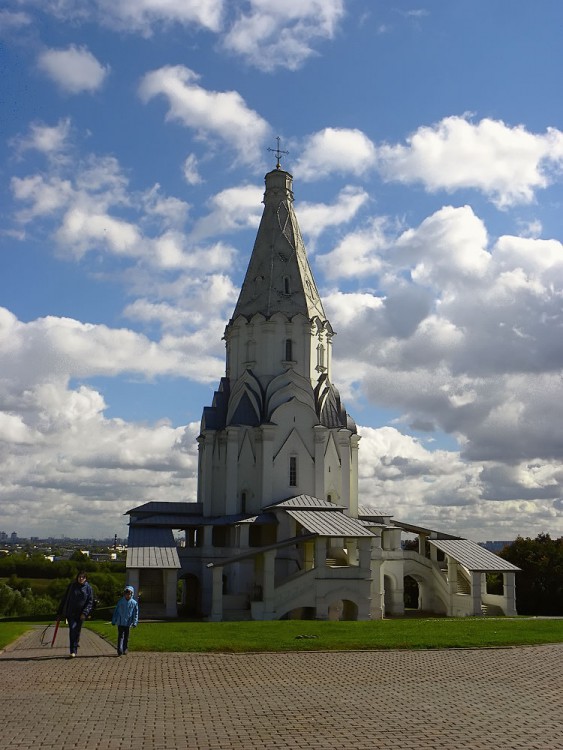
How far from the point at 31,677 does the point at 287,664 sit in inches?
181

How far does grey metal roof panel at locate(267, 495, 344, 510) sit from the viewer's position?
37.4 metres

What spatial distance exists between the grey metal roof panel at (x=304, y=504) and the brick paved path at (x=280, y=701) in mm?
21219

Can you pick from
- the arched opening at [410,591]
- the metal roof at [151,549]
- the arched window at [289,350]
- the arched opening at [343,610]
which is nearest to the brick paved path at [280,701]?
the metal roof at [151,549]

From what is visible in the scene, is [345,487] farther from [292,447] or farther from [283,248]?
[283,248]

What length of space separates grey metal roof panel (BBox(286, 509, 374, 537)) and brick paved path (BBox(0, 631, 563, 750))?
57.0 ft

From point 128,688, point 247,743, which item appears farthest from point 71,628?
point 247,743

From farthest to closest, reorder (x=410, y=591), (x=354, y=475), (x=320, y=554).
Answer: (x=410, y=591), (x=354, y=475), (x=320, y=554)

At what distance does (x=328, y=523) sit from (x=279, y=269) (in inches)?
630

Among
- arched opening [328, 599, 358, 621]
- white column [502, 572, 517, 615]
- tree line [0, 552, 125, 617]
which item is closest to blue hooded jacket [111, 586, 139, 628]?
arched opening [328, 599, 358, 621]

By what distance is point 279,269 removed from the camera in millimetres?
44719

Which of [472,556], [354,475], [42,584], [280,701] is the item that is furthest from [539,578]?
[42,584]

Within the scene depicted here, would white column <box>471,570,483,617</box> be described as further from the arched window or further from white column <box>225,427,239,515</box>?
the arched window

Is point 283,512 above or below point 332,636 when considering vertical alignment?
above

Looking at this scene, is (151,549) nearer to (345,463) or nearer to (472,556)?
(345,463)
